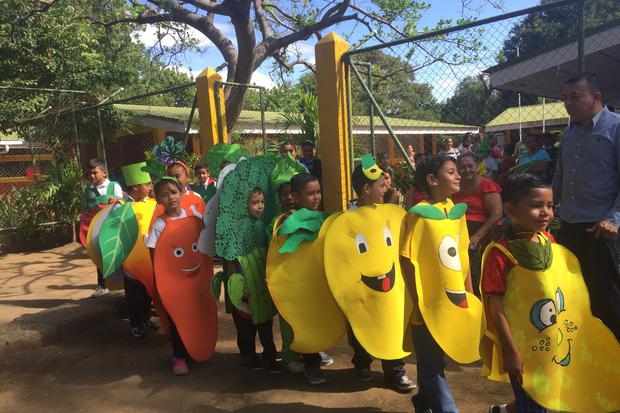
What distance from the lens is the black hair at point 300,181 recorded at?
120 inches

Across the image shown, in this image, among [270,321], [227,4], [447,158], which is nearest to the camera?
[447,158]

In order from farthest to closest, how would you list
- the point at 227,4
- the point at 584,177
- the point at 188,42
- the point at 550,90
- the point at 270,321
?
1. the point at 188,42
2. the point at 227,4
3. the point at 550,90
4. the point at 270,321
5. the point at 584,177

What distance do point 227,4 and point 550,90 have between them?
7.27 m

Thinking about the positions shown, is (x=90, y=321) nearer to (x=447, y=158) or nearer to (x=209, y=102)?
(x=209, y=102)

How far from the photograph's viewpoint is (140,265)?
406 cm

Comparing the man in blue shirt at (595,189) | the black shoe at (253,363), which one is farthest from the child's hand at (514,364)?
the black shoe at (253,363)

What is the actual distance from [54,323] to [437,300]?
135 inches

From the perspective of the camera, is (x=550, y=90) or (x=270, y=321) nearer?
(x=270, y=321)

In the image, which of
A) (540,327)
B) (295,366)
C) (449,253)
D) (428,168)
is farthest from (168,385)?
(540,327)

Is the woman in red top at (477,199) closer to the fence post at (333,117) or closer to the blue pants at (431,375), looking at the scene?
the fence post at (333,117)

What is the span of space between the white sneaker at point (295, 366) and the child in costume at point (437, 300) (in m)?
1.06

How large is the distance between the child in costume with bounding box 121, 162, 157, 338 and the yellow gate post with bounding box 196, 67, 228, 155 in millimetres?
1518

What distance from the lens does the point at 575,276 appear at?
2.16 meters

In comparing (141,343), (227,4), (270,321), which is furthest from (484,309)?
(227,4)
